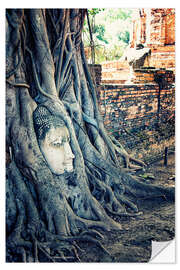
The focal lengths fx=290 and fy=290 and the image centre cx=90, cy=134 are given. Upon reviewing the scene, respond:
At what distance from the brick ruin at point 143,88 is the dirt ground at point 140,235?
2.93ft

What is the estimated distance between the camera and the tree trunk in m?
2.76

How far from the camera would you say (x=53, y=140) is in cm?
294

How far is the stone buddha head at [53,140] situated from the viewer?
9.57ft

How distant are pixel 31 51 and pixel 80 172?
1.37 meters

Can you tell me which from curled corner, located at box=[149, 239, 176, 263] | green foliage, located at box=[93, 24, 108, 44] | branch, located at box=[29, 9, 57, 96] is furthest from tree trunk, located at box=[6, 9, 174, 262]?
curled corner, located at box=[149, 239, 176, 263]

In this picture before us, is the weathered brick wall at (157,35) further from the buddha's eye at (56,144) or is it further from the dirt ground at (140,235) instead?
the buddha's eye at (56,144)

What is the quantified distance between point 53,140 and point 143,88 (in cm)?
221

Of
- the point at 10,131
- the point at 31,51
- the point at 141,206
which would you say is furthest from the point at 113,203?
the point at 31,51

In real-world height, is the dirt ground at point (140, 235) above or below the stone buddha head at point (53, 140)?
below

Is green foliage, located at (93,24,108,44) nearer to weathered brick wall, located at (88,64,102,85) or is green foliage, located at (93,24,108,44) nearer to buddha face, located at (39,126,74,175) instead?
weathered brick wall, located at (88,64,102,85)

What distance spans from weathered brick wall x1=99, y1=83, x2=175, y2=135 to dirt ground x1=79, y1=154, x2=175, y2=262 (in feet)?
2.96

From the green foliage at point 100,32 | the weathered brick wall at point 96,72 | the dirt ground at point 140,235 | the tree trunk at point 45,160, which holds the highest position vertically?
the green foliage at point 100,32

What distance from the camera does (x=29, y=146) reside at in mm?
2791

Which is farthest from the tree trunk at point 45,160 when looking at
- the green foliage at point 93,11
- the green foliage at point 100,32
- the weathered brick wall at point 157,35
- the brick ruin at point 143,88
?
the weathered brick wall at point 157,35
